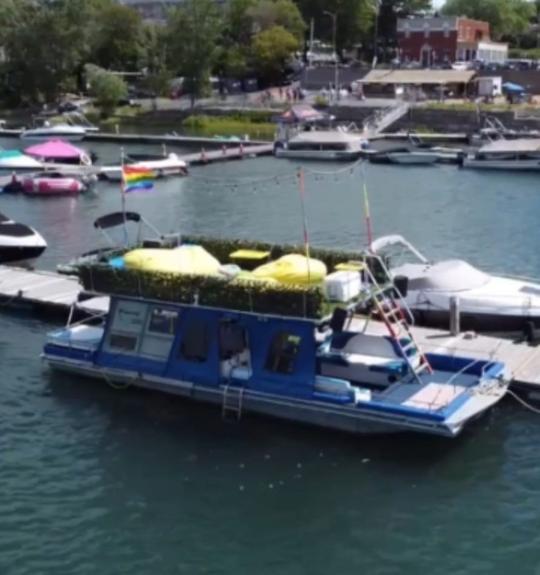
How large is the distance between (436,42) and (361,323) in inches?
4356

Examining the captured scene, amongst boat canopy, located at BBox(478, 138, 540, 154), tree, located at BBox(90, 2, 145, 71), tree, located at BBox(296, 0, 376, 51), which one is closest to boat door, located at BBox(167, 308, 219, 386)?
boat canopy, located at BBox(478, 138, 540, 154)

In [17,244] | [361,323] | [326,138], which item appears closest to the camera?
[361,323]

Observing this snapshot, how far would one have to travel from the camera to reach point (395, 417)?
19.8 metres

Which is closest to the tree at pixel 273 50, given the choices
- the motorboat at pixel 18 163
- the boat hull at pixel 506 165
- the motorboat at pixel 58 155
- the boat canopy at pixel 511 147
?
the boat canopy at pixel 511 147

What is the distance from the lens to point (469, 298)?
87.3ft

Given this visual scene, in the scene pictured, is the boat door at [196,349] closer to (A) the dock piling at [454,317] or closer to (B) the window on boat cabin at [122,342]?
(B) the window on boat cabin at [122,342]

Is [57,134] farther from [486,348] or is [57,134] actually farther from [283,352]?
[283,352]

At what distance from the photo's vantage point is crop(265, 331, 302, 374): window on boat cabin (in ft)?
68.5

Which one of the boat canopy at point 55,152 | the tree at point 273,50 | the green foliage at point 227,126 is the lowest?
the green foliage at point 227,126

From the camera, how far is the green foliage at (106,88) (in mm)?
114000

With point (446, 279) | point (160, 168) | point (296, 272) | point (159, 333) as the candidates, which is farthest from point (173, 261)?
point (160, 168)

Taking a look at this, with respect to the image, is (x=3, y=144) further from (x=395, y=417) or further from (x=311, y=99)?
(x=395, y=417)

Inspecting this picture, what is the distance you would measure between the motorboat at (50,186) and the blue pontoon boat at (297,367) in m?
34.6

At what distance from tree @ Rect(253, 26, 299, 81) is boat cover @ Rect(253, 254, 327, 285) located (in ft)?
338
